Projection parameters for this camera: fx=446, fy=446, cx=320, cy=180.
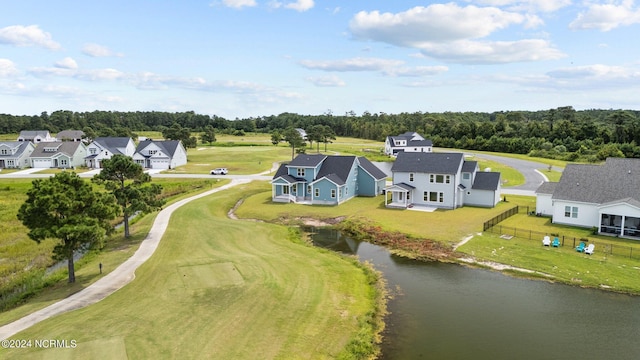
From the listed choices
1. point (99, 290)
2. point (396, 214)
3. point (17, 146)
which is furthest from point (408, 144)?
point (99, 290)

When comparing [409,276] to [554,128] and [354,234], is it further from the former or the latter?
[554,128]

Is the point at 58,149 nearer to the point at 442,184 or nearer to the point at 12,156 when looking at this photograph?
the point at 12,156

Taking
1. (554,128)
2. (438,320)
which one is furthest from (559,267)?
(554,128)

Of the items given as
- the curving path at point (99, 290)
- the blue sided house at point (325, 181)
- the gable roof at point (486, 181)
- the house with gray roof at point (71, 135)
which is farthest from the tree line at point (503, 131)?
the curving path at point (99, 290)

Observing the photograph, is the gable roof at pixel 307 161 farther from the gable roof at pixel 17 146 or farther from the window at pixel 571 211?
the gable roof at pixel 17 146

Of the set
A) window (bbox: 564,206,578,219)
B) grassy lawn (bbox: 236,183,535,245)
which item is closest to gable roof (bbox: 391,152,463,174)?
grassy lawn (bbox: 236,183,535,245)

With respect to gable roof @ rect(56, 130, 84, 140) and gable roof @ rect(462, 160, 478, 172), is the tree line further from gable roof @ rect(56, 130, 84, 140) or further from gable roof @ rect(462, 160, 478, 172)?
gable roof @ rect(462, 160, 478, 172)
